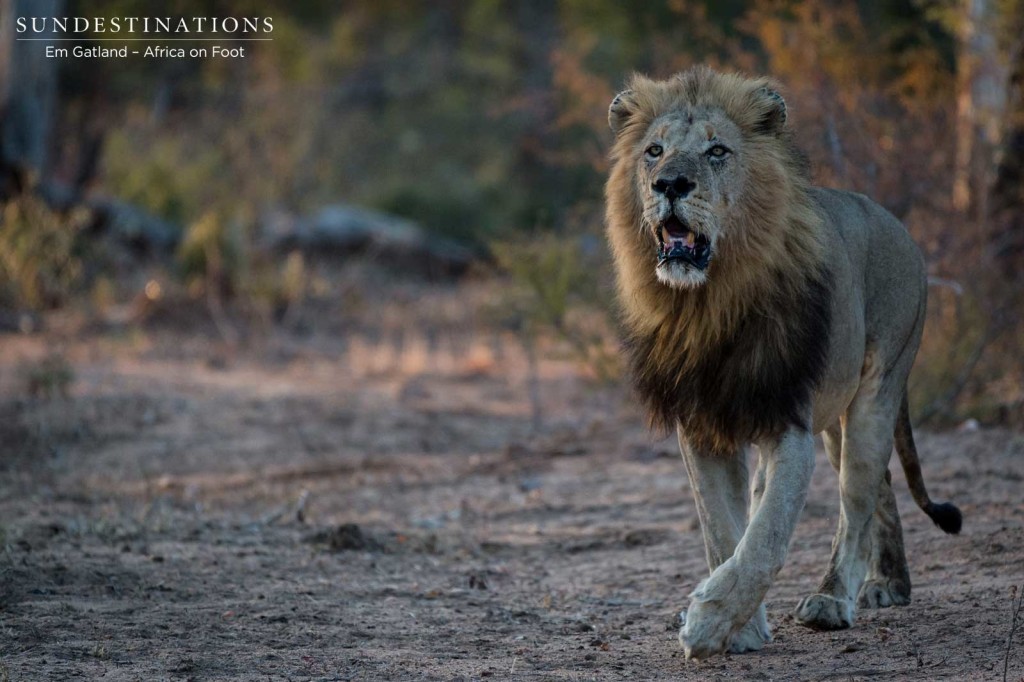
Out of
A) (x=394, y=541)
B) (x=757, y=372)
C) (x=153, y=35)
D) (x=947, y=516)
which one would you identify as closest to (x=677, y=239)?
(x=757, y=372)

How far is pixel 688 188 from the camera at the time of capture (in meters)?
4.28

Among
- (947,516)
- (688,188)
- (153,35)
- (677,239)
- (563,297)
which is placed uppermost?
(153,35)

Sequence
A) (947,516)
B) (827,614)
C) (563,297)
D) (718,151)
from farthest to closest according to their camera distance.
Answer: (563,297) → (947,516) → (827,614) → (718,151)

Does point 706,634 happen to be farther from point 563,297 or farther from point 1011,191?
point 1011,191

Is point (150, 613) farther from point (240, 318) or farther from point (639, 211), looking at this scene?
point (240, 318)

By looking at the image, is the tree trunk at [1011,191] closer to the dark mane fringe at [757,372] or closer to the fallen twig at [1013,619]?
the fallen twig at [1013,619]

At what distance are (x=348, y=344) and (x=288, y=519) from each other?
7.42 m

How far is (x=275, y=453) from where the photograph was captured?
29.2 ft

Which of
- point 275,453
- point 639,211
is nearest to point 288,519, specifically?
point 275,453

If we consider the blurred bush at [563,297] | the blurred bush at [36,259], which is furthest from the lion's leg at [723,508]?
the blurred bush at [36,259]

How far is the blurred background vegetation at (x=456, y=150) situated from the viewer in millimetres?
8602

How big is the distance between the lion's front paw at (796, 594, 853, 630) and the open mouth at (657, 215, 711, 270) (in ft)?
4.22

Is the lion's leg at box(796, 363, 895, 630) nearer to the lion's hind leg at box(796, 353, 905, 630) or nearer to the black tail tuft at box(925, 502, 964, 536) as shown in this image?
the lion's hind leg at box(796, 353, 905, 630)

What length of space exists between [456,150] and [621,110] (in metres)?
25.2
